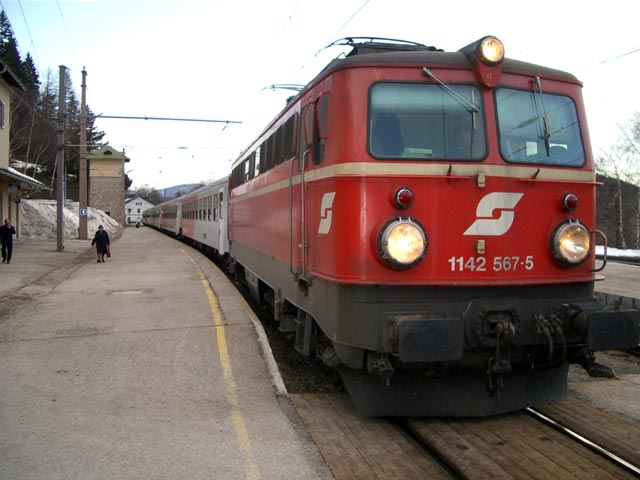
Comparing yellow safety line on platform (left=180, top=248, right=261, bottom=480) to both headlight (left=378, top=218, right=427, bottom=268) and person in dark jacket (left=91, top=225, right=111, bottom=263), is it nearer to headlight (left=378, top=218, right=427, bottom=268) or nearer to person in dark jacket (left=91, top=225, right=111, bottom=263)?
headlight (left=378, top=218, right=427, bottom=268)

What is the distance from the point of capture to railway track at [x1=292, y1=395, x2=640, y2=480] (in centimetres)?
404

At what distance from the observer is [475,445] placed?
4473mm

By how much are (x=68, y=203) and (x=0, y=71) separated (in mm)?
27873

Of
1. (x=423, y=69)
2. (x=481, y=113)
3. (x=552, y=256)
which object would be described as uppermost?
(x=423, y=69)

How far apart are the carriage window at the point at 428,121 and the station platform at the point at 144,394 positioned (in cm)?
255

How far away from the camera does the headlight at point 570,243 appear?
461cm

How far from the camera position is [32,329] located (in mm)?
8336

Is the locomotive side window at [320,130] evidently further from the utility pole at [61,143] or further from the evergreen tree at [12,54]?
the evergreen tree at [12,54]

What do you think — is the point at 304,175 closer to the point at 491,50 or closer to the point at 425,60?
the point at 425,60

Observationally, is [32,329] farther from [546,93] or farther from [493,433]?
[546,93]

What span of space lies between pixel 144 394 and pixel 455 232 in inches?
135

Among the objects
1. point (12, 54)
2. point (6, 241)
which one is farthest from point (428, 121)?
point (12, 54)

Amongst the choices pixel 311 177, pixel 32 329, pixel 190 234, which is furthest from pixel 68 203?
pixel 311 177

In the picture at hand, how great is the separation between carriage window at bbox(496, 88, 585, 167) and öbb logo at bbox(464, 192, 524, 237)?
334 millimetres
